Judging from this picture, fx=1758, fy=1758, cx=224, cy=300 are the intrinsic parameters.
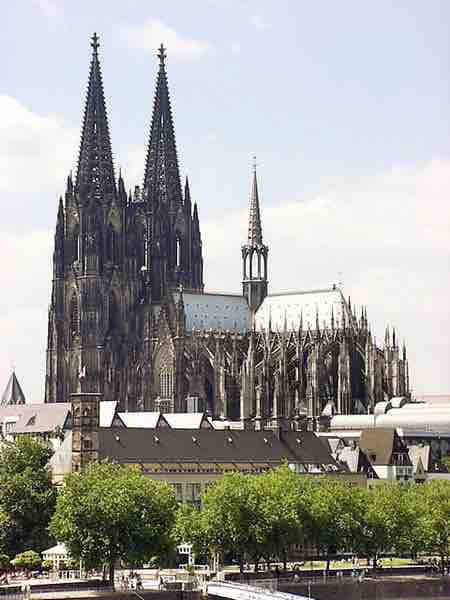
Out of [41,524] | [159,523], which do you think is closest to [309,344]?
[41,524]

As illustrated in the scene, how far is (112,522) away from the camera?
105500mm

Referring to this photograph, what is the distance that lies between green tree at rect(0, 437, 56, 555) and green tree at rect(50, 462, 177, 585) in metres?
12.3

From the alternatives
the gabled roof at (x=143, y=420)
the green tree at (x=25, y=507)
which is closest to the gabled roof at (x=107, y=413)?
the gabled roof at (x=143, y=420)

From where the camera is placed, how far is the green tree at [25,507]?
120812 millimetres

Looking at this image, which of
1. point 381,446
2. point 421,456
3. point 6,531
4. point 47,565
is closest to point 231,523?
point 47,565

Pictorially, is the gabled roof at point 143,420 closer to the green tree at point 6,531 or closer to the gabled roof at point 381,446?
the gabled roof at point 381,446

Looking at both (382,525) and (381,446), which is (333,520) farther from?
(381,446)

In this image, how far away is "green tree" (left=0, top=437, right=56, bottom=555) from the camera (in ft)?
396

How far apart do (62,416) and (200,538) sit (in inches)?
3061

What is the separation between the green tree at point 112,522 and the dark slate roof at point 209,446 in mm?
23076

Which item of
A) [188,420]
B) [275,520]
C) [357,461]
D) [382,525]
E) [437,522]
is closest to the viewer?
[275,520]

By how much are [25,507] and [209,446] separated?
2370cm

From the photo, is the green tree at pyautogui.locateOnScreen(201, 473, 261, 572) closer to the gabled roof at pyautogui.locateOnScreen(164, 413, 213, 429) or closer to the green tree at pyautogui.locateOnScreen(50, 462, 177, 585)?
the green tree at pyautogui.locateOnScreen(50, 462, 177, 585)

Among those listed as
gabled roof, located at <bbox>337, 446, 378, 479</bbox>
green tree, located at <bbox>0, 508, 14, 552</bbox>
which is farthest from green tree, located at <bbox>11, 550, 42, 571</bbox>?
gabled roof, located at <bbox>337, 446, 378, 479</bbox>
